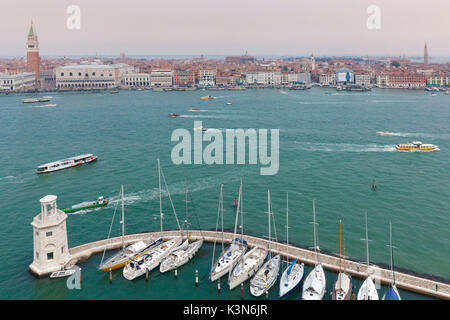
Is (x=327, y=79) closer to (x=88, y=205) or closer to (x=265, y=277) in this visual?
(x=88, y=205)

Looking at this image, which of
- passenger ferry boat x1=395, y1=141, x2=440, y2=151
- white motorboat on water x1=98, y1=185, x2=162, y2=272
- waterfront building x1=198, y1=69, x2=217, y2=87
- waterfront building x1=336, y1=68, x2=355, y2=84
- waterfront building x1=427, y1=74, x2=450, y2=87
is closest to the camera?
white motorboat on water x1=98, y1=185, x2=162, y2=272

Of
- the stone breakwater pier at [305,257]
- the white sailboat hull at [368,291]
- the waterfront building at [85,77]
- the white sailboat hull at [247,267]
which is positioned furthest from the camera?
the waterfront building at [85,77]

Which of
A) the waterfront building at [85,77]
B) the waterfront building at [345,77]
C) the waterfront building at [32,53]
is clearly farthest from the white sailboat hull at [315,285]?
the waterfront building at [32,53]

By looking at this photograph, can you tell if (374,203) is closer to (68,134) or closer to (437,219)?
(437,219)

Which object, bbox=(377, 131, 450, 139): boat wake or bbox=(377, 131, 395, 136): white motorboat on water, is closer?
bbox=(377, 131, 450, 139): boat wake

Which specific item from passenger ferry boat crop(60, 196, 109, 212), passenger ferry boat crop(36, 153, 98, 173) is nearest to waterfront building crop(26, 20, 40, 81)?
passenger ferry boat crop(36, 153, 98, 173)

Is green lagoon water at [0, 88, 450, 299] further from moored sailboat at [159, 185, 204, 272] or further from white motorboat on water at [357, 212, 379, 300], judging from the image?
white motorboat on water at [357, 212, 379, 300]

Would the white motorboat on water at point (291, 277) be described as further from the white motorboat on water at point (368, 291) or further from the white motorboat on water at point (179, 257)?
the white motorboat on water at point (179, 257)
